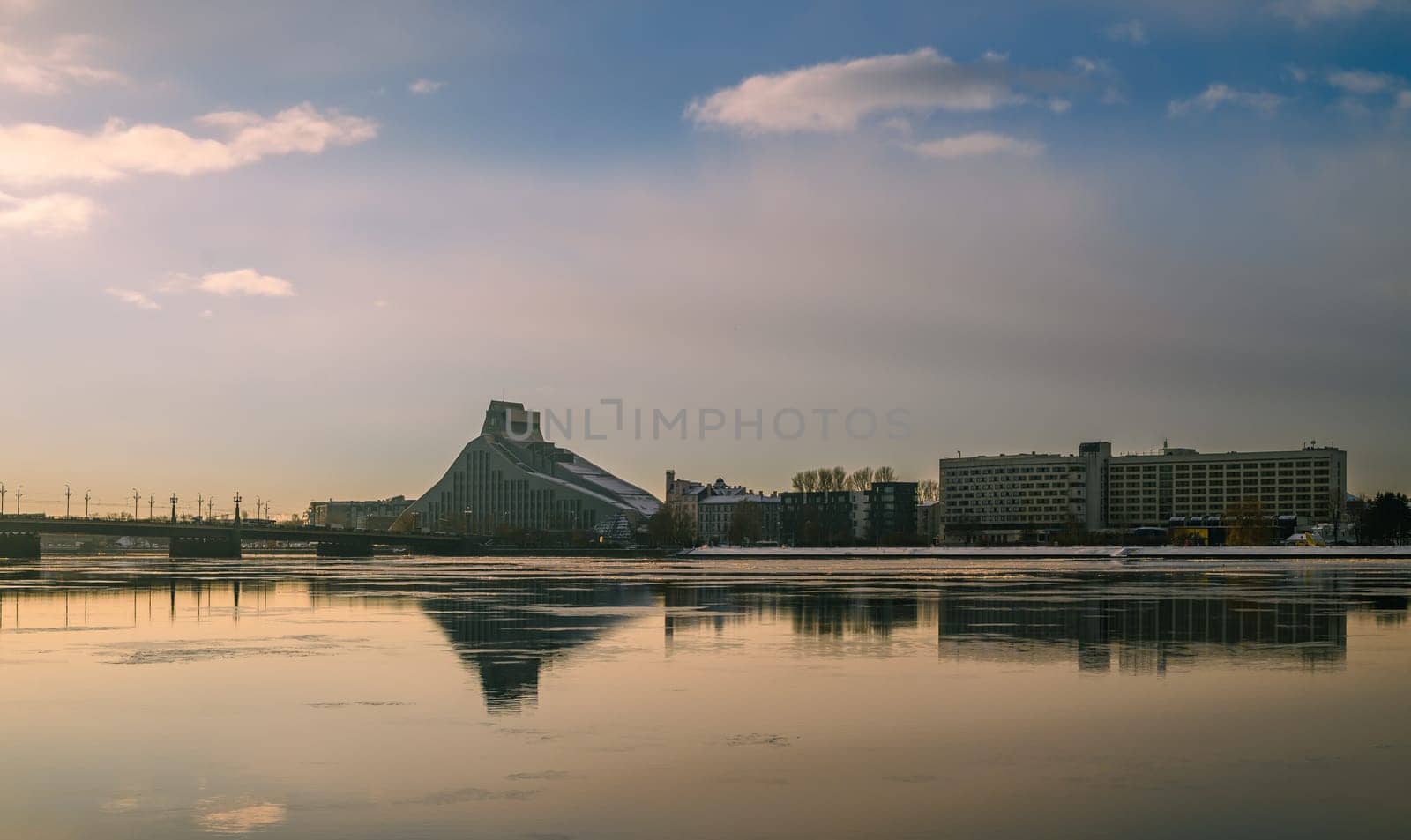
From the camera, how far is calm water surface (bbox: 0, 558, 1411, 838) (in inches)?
468

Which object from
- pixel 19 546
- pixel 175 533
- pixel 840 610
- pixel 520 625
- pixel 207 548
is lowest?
pixel 207 548

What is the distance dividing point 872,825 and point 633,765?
3418mm

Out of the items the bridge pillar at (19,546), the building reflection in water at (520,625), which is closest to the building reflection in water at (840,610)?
the building reflection in water at (520,625)

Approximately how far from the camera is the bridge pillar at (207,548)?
6747 inches

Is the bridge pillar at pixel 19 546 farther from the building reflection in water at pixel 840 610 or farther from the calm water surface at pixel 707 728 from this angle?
the calm water surface at pixel 707 728

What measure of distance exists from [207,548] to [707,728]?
179367mm

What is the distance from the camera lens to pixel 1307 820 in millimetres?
11562

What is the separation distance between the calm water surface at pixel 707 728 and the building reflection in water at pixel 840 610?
254 millimetres

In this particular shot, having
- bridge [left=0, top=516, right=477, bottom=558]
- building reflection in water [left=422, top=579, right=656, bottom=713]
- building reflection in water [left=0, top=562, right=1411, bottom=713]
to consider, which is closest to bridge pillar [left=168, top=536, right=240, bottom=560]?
bridge [left=0, top=516, right=477, bottom=558]

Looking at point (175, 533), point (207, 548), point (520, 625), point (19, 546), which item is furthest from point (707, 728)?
point (207, 548)

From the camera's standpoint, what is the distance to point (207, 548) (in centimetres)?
18300

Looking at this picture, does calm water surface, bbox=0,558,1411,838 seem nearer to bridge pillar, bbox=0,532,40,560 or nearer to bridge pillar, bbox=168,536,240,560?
bridge pillar, bbox=0,532,40,560

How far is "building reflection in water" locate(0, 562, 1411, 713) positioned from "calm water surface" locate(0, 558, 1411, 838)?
254 millimetres

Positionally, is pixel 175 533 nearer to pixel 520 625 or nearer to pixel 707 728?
pixel 520 625
